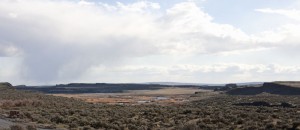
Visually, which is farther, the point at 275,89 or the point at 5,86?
the point at 275,89

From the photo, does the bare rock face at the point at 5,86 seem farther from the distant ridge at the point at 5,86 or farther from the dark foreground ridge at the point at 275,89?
the dark foreground ridge at the point at 275,89

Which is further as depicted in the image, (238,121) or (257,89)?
(257,89)

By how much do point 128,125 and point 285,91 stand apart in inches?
3264

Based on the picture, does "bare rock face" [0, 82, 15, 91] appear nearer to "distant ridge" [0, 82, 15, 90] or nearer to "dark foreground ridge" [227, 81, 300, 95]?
"distant ridge" [0, 82, 15, 90]

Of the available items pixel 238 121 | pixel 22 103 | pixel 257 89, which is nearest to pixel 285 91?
pixel 257 89

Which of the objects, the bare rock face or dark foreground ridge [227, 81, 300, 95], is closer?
dark foreground ridge [227, 81, 300, 95]

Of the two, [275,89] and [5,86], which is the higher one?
[5,86]

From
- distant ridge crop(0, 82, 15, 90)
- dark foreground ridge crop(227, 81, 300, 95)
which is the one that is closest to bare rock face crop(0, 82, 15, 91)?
distant ridge crop(0, 82, 15, 90)

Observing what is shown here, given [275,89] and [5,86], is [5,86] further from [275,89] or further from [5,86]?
[275,89]

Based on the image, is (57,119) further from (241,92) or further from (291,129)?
(241,92)

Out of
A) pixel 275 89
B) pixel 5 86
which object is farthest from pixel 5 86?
pixel 275 89

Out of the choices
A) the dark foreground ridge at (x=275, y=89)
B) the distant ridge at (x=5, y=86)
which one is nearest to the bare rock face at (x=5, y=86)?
the distant ridge at (x=5, y=86)

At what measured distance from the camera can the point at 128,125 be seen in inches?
1441

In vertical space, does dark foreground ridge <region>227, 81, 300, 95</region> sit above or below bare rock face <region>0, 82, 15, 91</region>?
below
